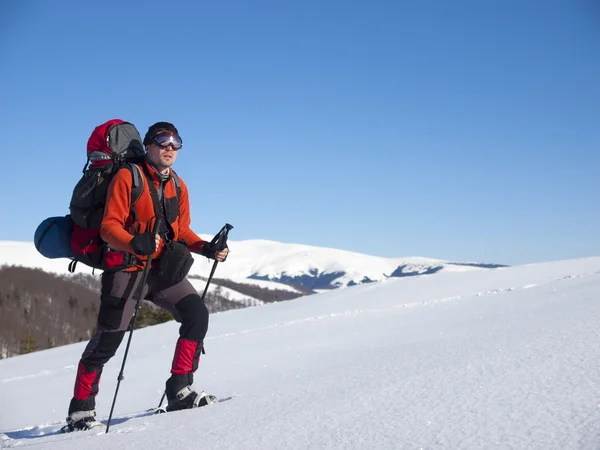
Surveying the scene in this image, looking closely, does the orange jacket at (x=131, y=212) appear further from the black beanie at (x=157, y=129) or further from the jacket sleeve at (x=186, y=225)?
the black beanie at (x=157, y=129)

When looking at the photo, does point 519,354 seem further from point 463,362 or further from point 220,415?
point 220,415

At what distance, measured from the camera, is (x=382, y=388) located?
3170 millimetres

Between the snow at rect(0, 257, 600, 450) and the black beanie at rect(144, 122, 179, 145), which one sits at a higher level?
the black beanie at rect(144, 122, 179, 145)

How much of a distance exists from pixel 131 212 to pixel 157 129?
2.21 feet

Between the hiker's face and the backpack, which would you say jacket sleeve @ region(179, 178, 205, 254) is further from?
the backpack

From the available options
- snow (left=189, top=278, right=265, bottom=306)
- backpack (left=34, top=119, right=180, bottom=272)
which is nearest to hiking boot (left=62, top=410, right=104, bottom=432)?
backpack (left=34, top=119, right=180, bottom=272)

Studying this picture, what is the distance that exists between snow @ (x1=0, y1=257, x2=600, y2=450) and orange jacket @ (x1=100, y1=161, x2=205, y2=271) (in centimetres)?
118

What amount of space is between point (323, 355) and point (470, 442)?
12.4 feet

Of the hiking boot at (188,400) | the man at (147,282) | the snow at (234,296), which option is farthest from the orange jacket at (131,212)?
the snow at (234,296)

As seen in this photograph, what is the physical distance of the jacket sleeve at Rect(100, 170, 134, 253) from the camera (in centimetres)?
356

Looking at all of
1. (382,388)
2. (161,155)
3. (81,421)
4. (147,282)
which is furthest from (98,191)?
(382,388)

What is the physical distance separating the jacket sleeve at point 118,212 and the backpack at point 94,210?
69mm

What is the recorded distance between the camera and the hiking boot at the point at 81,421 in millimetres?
3688

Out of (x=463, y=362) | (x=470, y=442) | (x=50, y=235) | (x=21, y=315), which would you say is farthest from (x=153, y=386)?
(x=21, y=315)
